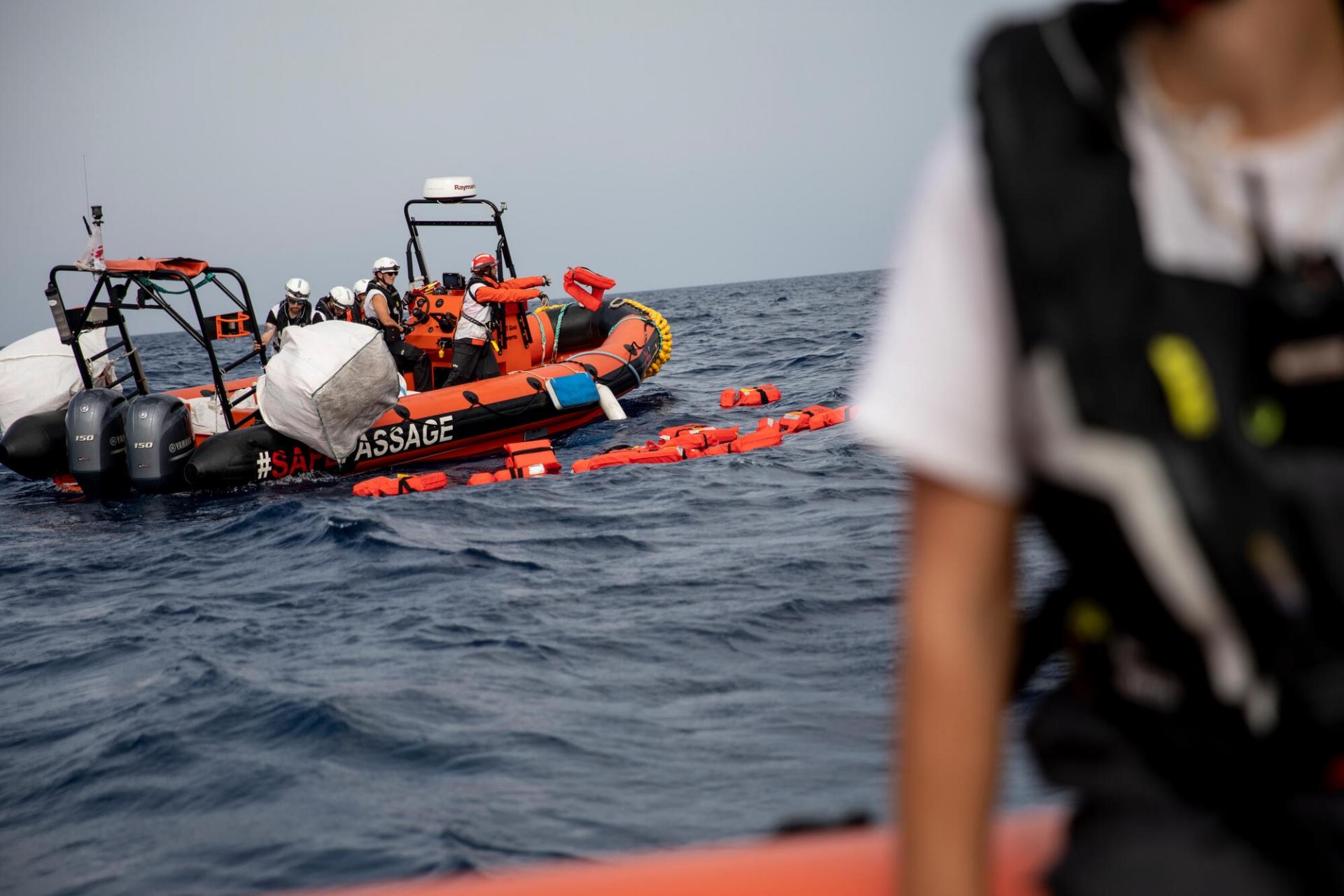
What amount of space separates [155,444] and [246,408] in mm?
1929

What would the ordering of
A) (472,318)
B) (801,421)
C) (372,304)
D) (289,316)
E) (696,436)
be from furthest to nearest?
(289,316) → (472,318) → (372,304) → (801,421) → (696,436)

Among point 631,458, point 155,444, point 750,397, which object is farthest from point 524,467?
point 750,397

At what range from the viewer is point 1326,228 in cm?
76

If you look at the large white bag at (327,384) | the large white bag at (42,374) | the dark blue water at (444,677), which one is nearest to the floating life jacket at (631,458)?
the dark blue water at (444,677)

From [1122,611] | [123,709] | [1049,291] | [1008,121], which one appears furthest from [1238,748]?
[123,709]

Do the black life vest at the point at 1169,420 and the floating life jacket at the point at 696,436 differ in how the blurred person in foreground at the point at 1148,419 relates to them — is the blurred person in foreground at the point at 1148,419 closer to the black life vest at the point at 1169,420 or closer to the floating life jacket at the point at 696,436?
the black life vest at the point at 1169,420

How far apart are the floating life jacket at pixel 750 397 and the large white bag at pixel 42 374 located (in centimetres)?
670

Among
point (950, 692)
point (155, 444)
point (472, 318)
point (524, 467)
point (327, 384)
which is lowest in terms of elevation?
point (524, 467)

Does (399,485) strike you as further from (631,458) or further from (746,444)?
(746,444)

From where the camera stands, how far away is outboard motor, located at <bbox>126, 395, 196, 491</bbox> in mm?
9766

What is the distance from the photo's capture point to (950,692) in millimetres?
801

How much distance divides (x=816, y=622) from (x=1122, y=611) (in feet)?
14.5

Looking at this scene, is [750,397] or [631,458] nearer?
[631,458]

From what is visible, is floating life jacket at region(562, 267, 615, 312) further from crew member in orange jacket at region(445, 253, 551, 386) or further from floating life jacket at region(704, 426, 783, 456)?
floating life jacket at region(704, 426, 783, 456)
